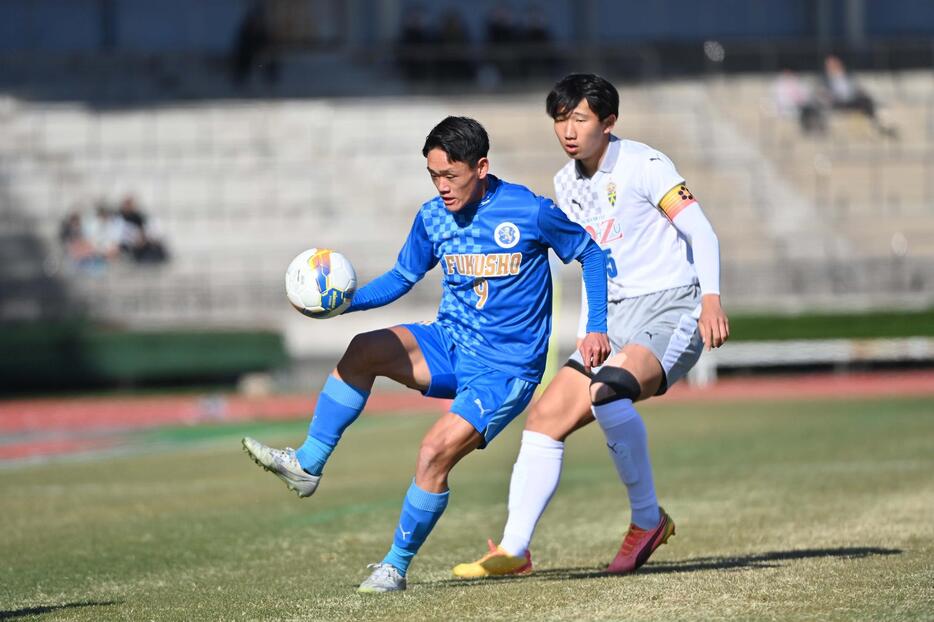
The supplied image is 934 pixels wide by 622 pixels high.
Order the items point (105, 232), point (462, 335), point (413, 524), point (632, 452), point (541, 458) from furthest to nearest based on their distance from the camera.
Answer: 1. point (105, 232)
2. point (632, 452)
3. point (541, 458)
4. point (462, 335)
5. point (413, 524)

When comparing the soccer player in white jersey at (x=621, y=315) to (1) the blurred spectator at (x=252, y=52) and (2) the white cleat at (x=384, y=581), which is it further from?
(1) the blurred spectator at (x=252, y=52)

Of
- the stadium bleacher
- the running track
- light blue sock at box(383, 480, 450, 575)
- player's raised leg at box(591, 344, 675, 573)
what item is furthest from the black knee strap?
the stadium bleacher

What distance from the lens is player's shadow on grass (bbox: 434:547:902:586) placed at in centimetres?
673

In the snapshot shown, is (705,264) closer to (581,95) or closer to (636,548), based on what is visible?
(581,95)

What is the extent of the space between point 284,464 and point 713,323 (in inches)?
75.8

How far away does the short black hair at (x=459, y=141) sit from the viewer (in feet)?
20.6

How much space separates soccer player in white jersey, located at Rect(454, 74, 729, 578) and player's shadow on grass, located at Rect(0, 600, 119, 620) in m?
1.59

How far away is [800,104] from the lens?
33.3m

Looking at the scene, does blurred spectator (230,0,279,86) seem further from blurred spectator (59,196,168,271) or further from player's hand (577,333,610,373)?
player's hand (577,333,610,373)

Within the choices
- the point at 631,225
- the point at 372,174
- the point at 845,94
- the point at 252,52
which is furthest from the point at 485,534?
the point at 252,52

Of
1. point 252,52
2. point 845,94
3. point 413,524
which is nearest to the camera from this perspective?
point 413,524

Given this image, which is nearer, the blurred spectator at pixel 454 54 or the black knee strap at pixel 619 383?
the black knee strap at pixel 619 383

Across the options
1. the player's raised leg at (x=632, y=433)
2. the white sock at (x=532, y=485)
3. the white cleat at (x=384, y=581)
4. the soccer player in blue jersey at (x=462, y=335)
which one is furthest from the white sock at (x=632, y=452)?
the white cleat at (x=384, y=581)

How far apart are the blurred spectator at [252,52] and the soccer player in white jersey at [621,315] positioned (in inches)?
1098
